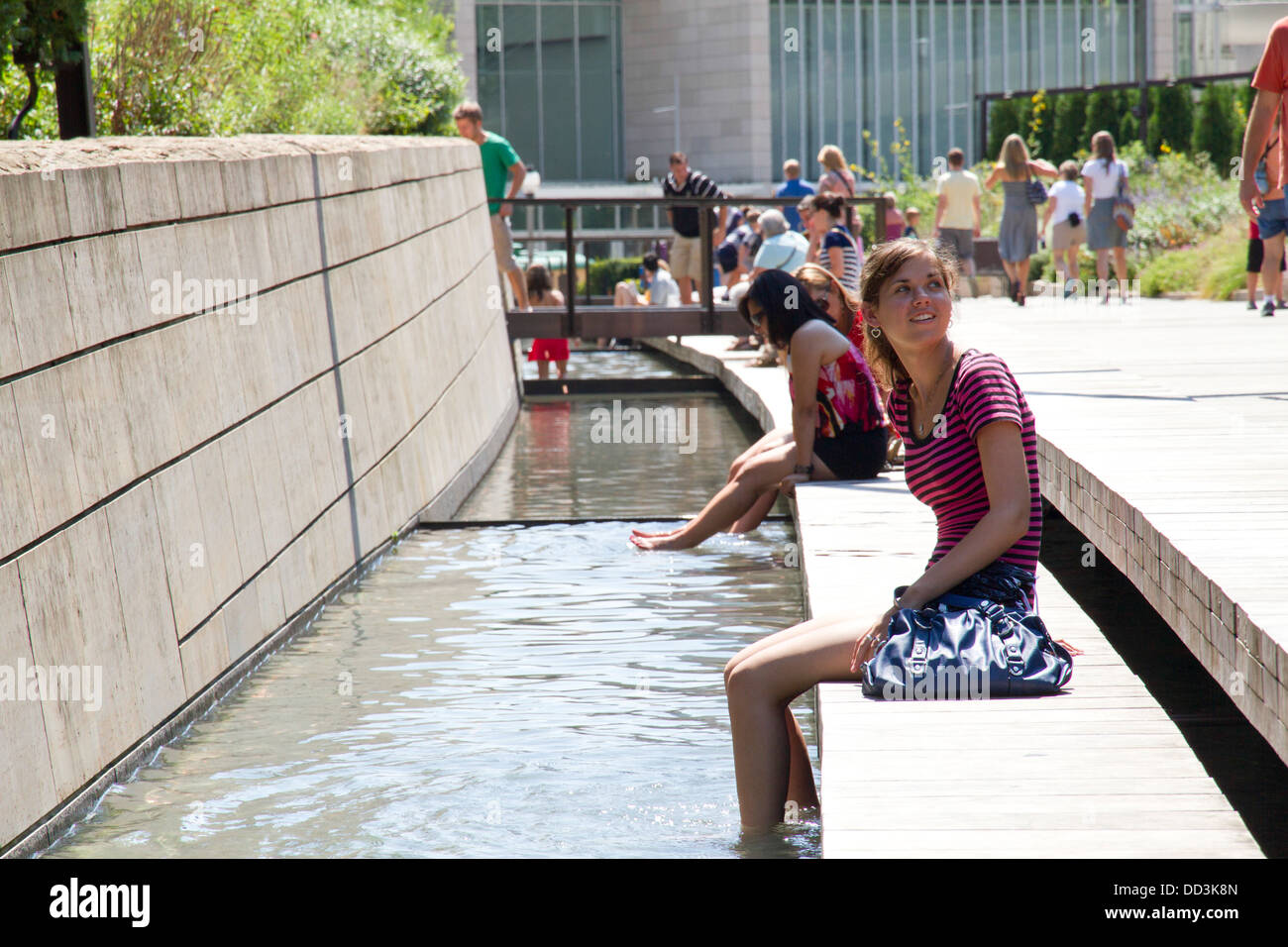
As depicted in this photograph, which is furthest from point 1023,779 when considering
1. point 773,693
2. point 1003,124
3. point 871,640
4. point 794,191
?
point 1003,124

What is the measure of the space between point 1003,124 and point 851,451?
26.8 meters

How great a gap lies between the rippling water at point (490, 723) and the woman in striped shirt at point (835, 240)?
723 cm

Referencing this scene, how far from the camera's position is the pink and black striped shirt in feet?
13.4

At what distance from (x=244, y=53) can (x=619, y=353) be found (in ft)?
45.5

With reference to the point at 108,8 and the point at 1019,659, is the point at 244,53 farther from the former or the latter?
the point at 1019,659

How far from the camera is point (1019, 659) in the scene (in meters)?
4.13

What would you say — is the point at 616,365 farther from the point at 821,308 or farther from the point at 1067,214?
the point at 821,308

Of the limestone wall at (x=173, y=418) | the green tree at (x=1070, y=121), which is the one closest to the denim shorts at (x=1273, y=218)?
the limestone wall at (x=173, y=418)

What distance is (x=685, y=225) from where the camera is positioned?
66.4 feet

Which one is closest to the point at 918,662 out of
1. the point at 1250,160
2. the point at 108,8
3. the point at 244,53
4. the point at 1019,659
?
the point at 1019,659

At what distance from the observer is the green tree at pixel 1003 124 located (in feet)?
108

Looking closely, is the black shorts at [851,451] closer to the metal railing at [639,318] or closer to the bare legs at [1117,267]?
the metal railing at [639,318]

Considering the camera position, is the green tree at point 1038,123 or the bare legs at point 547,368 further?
the green tree at point 1038,123

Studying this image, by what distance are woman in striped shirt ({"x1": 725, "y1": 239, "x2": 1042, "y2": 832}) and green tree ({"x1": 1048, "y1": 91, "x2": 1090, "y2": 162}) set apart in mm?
28756
